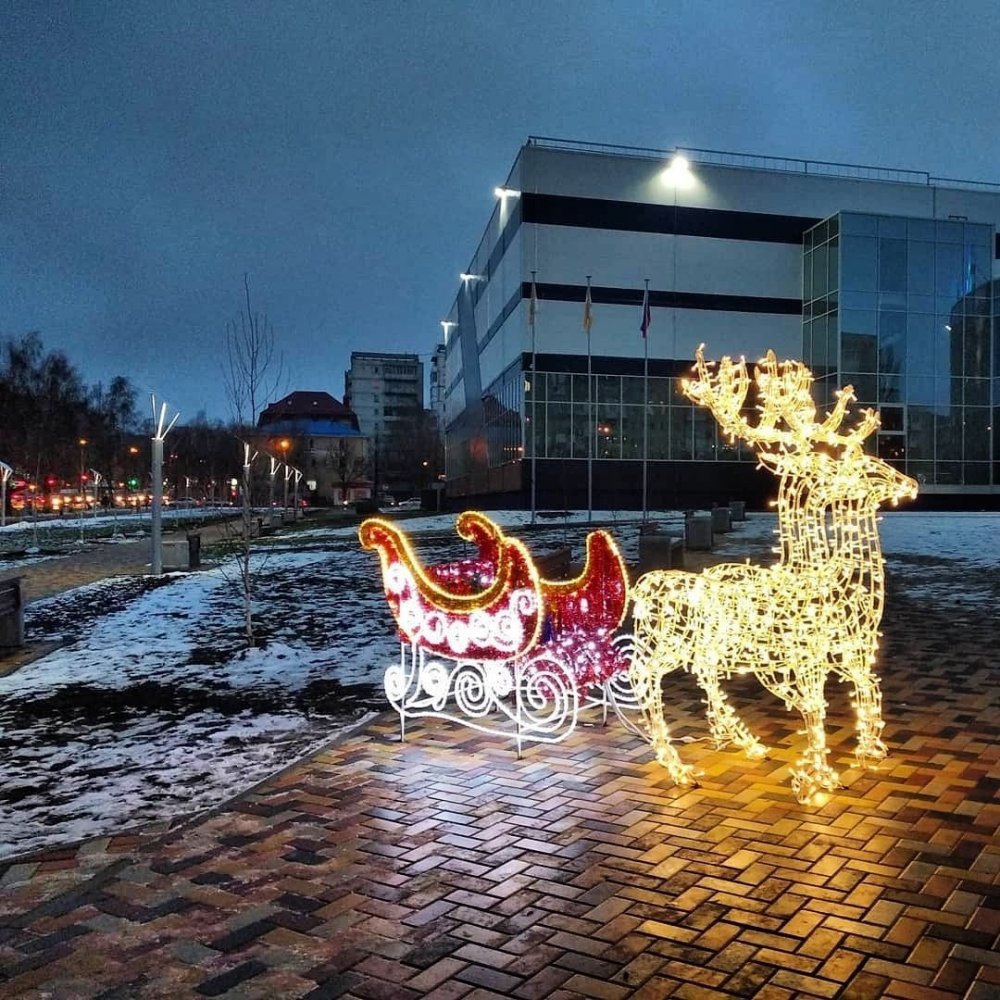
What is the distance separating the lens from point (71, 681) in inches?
331

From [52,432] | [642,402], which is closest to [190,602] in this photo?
[642,402]

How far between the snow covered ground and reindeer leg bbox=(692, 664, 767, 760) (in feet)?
9.13

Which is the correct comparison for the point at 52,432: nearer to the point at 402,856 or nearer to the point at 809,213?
the point at 809,213

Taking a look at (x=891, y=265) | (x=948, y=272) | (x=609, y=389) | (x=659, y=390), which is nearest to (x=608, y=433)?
(x=609, y=389)

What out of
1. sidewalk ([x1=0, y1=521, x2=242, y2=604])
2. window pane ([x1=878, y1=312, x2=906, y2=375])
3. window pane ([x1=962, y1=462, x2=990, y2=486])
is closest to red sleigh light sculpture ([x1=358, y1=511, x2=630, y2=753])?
sidewalk ([x1=0, y1=521, x2=242, y2=604])

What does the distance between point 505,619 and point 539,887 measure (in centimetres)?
210

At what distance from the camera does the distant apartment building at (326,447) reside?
3780 inches

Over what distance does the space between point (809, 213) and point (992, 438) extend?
14287 millimetres

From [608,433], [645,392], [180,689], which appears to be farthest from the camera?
[608,433]

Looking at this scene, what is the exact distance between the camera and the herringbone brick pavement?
3.13 m

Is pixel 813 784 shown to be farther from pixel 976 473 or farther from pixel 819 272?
pixel 976 473

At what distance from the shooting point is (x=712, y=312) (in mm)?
42531

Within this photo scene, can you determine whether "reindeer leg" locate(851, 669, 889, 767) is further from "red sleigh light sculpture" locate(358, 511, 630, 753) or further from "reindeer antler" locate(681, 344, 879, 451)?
"red sleigh light sculpture" locate(358, 511, 630, 753)

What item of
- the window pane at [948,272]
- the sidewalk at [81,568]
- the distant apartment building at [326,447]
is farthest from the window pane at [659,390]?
the distant apartment building at [326,447]
